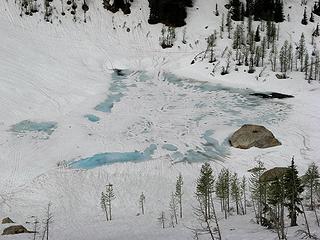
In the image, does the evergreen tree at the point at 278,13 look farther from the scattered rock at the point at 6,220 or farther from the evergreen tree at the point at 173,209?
the scattered rock at the point at 6,220

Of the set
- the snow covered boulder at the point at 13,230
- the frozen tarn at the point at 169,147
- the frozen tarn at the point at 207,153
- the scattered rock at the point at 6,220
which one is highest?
the snow covered boulder at the point at 13,230

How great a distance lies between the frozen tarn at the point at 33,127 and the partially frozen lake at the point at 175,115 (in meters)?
3.75

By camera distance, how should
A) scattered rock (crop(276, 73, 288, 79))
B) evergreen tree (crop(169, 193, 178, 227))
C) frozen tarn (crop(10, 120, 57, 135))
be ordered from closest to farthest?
evergreen tree (crop(169, 193, 178, 227))
frozen tarn (crop(10, 120, 57, 135))
scattered rock (crop(276, 73, 288, 79))

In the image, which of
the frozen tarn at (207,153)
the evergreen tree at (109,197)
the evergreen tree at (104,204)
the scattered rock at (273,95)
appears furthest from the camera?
the scattered rock at (273,95)

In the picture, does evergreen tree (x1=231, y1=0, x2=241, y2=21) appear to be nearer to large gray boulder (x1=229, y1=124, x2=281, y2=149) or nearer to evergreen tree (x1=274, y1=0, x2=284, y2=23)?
evergreen tree (x1=274, y1=0, x2=284, y2=23)

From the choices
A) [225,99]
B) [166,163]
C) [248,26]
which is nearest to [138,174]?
[166,163]

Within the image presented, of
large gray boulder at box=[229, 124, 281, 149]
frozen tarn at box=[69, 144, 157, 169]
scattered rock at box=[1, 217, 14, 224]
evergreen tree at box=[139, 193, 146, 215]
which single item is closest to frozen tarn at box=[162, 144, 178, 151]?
frozen tarn at box=[69, 144, 157, 169]

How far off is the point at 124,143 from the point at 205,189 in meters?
15.2

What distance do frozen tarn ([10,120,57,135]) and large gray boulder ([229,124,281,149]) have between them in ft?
51.1

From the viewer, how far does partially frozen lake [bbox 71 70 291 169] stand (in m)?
34.2

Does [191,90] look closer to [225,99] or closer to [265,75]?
[225,99]

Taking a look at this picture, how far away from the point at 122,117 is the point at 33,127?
8065 mm

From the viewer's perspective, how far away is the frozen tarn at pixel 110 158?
3200 centimetres

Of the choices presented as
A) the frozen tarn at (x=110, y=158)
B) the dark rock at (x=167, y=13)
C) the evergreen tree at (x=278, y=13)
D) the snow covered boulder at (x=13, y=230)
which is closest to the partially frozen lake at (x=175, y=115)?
the frozen tarn at (x=110, y=158)
